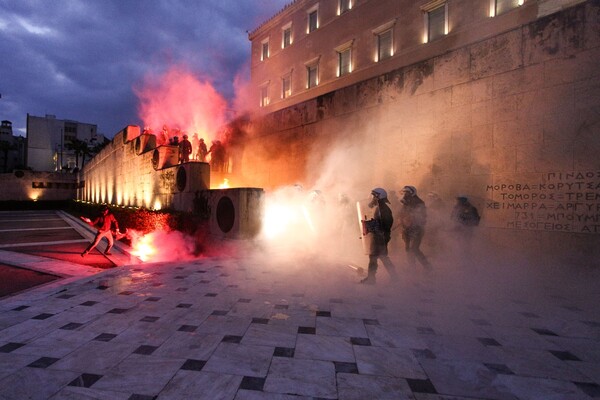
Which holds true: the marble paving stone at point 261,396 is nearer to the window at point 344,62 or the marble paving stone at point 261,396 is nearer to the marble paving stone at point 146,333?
the marble paving stone at point 146,333

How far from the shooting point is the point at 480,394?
2.82 metres

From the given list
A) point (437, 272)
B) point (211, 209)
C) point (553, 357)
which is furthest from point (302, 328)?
point (211, 209)

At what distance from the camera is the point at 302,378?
10.1 ft

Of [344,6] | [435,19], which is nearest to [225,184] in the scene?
[435,19]

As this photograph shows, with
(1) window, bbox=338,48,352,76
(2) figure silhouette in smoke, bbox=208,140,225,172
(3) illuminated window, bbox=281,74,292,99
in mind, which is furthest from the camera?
(3) illuminated window, bbox=281,74,292,99

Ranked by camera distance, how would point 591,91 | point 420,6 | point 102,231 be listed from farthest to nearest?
1. point 420,6
2. point 102,231
3. point 591,91

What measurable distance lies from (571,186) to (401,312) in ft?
16.2

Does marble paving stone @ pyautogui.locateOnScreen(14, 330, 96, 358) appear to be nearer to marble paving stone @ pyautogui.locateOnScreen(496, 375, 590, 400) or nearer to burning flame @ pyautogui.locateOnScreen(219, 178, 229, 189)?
marble paving stone @ pyautogui.locateOnScreen(496, 375, 590, 400)

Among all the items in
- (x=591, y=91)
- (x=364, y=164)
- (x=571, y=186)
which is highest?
(x=591, y=91)

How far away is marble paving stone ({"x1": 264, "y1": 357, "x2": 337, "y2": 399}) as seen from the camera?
9.43 ft

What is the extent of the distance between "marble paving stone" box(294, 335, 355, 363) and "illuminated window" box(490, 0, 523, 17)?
18.7 meters

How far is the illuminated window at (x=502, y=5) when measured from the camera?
15359 millimetres

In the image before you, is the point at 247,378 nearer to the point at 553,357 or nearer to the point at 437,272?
the point at 553,357

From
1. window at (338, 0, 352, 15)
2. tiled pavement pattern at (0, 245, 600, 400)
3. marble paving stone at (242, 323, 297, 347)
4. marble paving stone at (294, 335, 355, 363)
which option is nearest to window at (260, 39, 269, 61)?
window at (338, 0, 352, 15)
